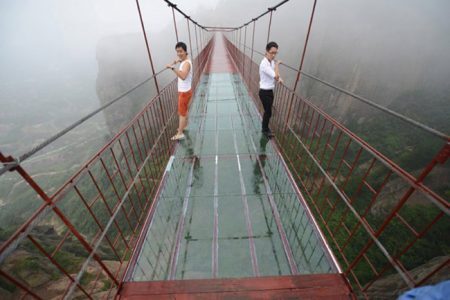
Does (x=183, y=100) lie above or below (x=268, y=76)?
below

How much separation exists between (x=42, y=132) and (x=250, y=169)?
125191 mm

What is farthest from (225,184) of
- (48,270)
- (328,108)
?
(328,108)

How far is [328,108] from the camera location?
39.8 m

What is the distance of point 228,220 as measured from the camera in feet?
11.3

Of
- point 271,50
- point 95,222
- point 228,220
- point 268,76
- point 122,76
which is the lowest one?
point 122,76

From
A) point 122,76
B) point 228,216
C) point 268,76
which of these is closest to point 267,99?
point 268,76

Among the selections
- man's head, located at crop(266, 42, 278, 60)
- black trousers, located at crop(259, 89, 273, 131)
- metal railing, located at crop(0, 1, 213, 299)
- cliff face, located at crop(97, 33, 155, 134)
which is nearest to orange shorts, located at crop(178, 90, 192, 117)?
metal railing, located at crop(0, 1, 213, 299)

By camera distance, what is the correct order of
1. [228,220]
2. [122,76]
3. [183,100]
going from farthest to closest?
[122,76]
[183,100]
[228,220]

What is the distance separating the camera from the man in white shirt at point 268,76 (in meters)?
4.30

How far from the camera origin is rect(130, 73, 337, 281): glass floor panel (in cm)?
280

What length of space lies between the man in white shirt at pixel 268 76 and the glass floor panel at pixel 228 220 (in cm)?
85

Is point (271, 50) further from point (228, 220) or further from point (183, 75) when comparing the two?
point (228, 220)

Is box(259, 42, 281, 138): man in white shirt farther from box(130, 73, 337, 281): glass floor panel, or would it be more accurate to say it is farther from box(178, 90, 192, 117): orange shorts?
box(178, 90, 192, 117): orange shorts

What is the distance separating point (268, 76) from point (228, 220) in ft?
9.88
